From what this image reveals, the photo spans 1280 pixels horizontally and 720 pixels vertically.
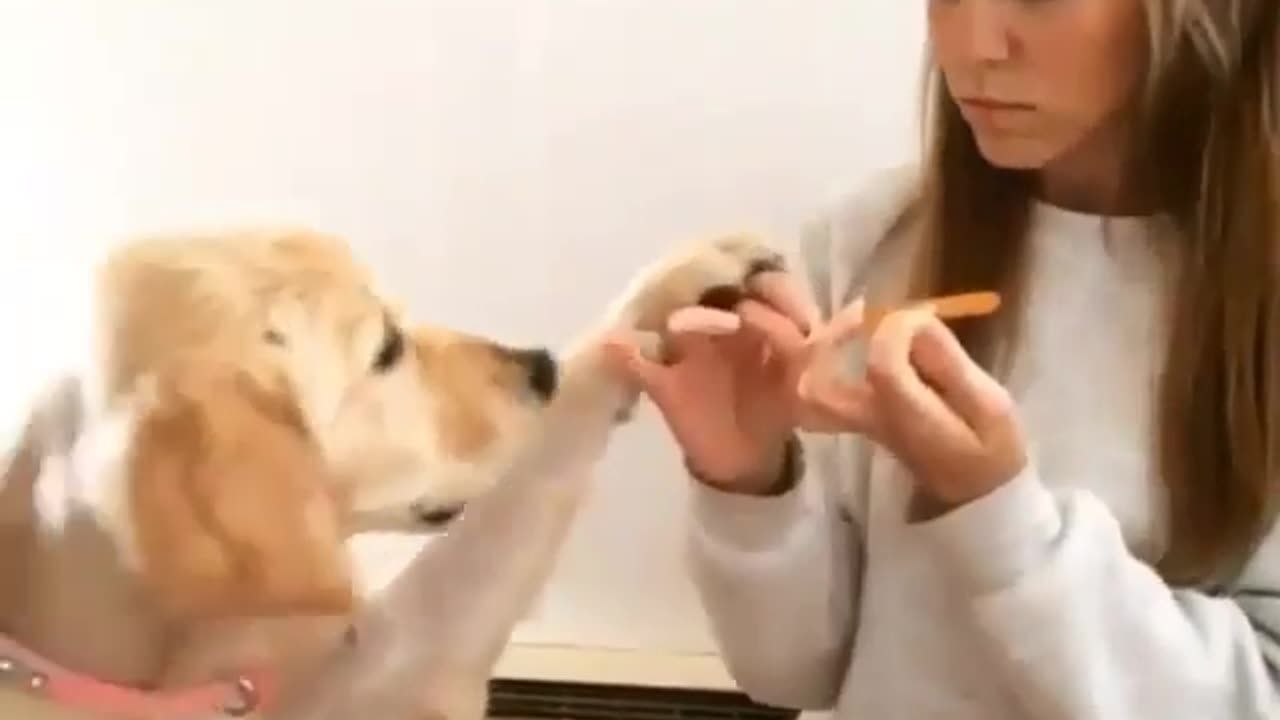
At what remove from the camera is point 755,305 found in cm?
86

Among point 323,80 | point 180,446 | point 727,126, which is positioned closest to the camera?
point 180,446

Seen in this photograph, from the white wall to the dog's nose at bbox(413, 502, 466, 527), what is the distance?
18cm

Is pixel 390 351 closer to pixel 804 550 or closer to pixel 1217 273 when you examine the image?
pixel 804 550

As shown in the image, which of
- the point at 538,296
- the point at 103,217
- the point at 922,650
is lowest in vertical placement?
the point at 922,650

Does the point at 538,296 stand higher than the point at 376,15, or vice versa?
the point at 376,15

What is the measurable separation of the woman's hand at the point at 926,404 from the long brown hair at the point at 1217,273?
0.15 metres

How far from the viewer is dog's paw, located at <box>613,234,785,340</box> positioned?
0.88 m

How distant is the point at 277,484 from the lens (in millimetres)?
730

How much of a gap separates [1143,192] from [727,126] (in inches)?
11.2

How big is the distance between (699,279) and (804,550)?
169 mm

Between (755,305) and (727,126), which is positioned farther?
(727,126)

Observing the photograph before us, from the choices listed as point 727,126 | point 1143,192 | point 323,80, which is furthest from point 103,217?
point 1143,192

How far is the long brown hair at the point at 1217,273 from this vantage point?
851mm

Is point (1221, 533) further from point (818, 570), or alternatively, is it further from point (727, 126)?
point (727, 126)
